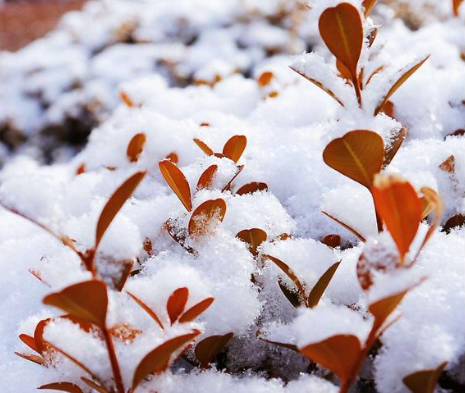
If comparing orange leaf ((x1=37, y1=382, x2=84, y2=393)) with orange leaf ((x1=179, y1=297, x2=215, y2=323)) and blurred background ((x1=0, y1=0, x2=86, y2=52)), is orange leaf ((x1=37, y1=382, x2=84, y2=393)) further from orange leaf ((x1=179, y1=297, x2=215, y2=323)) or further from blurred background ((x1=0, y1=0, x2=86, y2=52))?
blurred background ((x1=0, y1=0, x2=86, y2=52))

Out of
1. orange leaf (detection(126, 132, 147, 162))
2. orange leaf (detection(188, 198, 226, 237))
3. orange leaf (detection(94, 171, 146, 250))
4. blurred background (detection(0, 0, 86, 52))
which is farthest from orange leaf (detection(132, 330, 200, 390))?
blurred background (detection(0, 0, 86, 52))

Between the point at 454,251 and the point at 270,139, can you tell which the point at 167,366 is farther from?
the point at 270,139

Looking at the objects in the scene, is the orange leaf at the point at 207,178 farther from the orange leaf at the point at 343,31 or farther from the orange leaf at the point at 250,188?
the orange leaf at the point at 343,31

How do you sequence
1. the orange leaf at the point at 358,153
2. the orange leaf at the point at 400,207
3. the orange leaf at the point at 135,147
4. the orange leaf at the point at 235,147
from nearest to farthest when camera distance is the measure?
the orange leaf at the point at 400,207 → the orange leaf at the point at 358,153 → the orange leaf at the point at 235,147 → the orange leaf at the point at 135,147

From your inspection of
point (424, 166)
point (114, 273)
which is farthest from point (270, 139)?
point (114, 273)

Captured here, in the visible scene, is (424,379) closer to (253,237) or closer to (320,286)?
(320,286)

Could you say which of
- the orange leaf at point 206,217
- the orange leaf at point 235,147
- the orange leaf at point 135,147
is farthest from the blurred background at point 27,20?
the orange leaf at point 206,217
